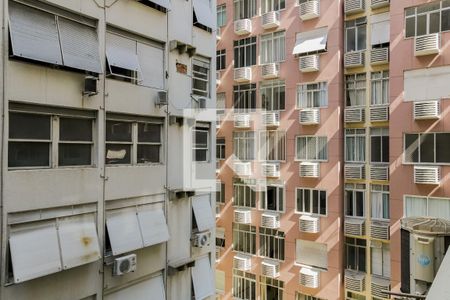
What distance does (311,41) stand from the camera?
554 inches

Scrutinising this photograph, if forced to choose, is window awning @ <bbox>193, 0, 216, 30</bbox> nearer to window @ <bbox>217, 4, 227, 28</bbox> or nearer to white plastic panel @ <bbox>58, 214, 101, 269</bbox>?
white plastic panel @ <bbox>58, 214, 101, 269</bbox>

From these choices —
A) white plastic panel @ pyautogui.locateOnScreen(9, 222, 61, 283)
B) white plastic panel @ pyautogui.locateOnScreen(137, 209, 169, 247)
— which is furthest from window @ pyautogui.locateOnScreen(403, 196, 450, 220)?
white plastic panel @ pyautogui.locateOnScreen(9, 222, 61, 283)

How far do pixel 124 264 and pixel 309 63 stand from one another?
1026 centimetres

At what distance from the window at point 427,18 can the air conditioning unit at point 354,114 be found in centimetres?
284

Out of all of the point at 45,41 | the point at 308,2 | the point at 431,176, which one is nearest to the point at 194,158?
the point at 45,41

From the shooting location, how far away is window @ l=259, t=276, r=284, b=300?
1513cm

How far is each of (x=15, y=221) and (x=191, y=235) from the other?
4505 mm

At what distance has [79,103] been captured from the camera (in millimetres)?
6699

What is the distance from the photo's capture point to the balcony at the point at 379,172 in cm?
1262

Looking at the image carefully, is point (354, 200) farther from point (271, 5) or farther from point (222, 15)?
point (222, 15)

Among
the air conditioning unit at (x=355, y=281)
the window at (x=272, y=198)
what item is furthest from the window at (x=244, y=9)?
the air conditioning unit at (x=355, y=281)

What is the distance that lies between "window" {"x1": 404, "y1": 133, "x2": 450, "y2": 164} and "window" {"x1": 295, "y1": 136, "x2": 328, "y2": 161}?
2.94 meters

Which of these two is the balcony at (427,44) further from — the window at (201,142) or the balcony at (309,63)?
the window at (201,142)

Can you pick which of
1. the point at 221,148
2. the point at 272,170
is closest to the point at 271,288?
the point at 272,170
